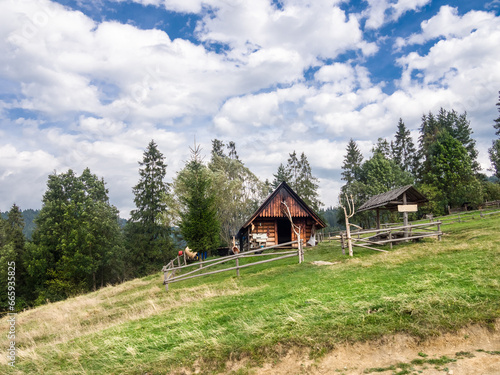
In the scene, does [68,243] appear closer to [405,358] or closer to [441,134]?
[405,358]

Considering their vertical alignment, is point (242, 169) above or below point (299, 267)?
above

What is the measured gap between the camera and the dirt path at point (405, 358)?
517 cm

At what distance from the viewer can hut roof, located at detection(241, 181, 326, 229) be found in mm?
26484

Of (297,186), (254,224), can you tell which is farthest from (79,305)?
(297,186)

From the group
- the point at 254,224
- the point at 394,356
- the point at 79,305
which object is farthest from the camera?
the point at 254,224

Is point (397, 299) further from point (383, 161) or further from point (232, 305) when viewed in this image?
point (383, 161)

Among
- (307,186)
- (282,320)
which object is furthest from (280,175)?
(282,320)

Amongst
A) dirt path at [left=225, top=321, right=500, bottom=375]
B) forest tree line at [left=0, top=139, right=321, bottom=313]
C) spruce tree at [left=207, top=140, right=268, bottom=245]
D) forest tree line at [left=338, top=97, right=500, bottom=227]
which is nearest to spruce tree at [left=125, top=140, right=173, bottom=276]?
forest tree line at [left=0, top=139, right=321, bottom=313]

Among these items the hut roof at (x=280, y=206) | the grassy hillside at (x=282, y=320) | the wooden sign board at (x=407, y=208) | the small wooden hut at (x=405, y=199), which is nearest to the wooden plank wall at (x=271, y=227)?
the hut roof at (x=280, y=206)

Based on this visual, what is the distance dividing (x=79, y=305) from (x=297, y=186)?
4592 centimetres

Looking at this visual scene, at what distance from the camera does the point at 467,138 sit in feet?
Result: 189

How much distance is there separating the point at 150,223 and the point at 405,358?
4258cm

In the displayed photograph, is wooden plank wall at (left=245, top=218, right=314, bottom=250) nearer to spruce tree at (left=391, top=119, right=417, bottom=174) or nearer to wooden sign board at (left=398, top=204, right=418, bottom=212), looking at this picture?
wooden sign board at (left=398, top=204, right=418, bottom=212)

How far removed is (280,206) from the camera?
2684 cm
